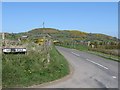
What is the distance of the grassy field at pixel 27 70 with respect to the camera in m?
13.3

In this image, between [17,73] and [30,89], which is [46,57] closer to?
[17,73]

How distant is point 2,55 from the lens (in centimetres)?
1670

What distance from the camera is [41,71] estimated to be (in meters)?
15.4

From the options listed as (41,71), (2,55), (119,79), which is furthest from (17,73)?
(119,79)

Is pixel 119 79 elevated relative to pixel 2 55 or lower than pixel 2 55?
lower

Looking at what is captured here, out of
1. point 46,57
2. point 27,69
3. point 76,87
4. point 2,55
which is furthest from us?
point 46,57

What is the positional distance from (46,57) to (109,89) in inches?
271

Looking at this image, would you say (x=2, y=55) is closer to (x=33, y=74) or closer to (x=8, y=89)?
(x=33, y=74)

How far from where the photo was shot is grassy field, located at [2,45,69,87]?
13295mm

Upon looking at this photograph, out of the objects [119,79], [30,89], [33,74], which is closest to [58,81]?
[33,74]

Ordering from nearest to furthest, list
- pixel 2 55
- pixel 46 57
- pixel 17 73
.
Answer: pixel 17 73, pixel 2 55, pixel 46 57

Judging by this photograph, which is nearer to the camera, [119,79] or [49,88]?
[49,88]

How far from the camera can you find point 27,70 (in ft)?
49.6

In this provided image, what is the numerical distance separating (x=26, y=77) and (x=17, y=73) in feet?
2.05
